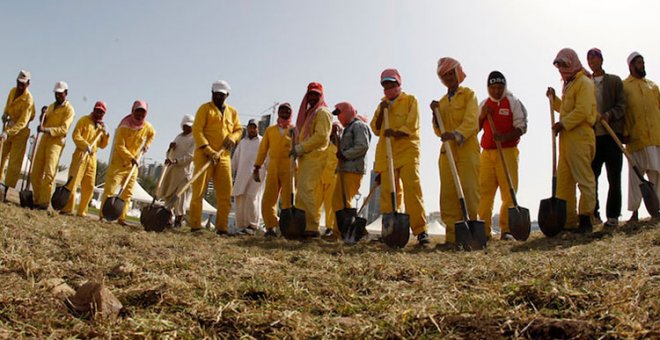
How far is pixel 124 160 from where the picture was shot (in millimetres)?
8258

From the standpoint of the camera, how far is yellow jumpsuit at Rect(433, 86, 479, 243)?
19.1ft

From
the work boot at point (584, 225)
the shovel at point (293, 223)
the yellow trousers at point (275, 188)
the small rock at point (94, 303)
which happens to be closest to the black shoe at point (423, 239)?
the shovel at point (293, 223)

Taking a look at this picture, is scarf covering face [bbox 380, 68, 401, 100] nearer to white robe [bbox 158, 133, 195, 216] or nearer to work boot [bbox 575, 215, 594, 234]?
work boot [bbox 575, 215, 594, 234]

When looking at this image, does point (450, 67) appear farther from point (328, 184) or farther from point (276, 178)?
point (328, 184)

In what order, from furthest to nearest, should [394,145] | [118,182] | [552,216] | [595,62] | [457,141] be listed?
[118,182] < [595,62] < [394,145] < [457,141] < [552,216]

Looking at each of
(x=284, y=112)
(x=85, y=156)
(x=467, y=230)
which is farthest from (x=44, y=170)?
(x=467, y=230)

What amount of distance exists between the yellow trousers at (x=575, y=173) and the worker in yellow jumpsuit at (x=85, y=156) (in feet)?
20.7


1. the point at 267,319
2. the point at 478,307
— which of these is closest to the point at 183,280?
the point at 267,319

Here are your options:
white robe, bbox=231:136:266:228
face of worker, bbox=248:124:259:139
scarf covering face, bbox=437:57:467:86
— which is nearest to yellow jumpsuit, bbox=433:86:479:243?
scarf covering face, bbox=437:57:467:86

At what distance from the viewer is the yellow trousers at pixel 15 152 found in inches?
329

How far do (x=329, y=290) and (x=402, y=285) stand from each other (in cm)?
42

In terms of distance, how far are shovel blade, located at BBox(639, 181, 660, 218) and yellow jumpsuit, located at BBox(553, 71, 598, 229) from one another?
0.58 m

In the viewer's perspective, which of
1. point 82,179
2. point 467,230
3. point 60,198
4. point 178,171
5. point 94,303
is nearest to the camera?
point 94,303

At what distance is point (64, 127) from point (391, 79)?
15.9 ft
